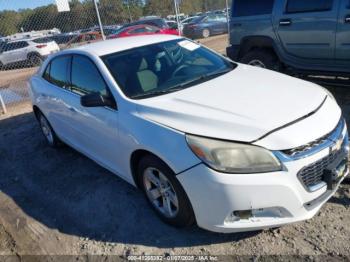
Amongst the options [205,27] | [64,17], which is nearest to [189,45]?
[64,17]

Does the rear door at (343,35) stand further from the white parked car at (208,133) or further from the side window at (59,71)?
the side window at (59,71)

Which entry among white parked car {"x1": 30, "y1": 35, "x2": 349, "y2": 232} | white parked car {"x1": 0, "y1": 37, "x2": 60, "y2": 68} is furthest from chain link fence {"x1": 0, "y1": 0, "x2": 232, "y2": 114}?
white parked car {"x1": 30, "y1": 35, "x2": 349, "y2": 232}

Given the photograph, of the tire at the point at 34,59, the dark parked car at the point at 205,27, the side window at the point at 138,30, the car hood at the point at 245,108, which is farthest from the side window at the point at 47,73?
the dark parked car at the point at 205,27

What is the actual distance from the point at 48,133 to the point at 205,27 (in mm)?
17133

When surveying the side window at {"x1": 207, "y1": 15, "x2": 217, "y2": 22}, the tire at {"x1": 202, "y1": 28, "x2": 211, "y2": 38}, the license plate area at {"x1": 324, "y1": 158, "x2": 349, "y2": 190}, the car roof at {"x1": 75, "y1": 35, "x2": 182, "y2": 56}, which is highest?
the car roof at {"x1": 75, "y1": 35, "x2": 182, "y2": 56}

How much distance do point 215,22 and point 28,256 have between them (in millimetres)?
20187

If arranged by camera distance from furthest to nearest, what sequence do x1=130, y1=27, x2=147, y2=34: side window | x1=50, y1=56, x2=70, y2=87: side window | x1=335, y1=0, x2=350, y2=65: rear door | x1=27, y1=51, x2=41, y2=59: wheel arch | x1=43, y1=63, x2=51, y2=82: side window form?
x1=27, y1=51, x2=41, y2=59: wheel arch
x1=130, y1=27, x2=147, y2=34: side window
x1=43, y1=63, x2=51, y2=82: side window
x1=335, y1=0, x2=350, y2=65: rear door
x1=50, y1=56, x2=70, y2=87: side window

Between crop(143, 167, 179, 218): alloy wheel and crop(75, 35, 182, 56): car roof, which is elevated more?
crop(75, 35, 182, 56): car roof

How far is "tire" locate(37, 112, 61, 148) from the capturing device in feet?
18.4

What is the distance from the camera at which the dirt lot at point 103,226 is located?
3.02 metres

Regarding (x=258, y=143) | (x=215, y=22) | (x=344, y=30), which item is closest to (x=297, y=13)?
(x=344, y=30)

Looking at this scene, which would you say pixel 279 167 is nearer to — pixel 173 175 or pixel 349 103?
pixel 173 175

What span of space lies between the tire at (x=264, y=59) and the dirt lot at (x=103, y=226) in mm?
1549

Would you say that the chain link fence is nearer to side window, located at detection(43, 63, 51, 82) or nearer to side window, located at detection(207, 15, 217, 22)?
side window, located at detection(207, 15, 217, 22)
